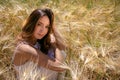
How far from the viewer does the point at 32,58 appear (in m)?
2.08

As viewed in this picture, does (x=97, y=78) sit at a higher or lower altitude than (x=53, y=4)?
lower

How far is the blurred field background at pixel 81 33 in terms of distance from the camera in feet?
6.86

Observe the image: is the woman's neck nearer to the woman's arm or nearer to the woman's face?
the woman's face

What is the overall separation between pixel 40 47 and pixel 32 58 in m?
0.27

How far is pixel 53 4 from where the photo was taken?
3271mm

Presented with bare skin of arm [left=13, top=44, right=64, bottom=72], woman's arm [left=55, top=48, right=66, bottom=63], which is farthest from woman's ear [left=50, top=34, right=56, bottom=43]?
bare skin of arm [left=13, top=44, right=64, bottom=72]

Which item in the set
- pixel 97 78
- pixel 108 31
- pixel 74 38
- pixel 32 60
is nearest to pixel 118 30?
pixel 108 31

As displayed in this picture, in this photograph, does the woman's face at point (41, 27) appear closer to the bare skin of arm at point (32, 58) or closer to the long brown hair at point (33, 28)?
the long brown hair at point (33, 28)

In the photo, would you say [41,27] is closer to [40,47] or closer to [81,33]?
[40,47]

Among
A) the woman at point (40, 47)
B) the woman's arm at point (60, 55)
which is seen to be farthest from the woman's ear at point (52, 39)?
the woman's arm at point (60, 55)

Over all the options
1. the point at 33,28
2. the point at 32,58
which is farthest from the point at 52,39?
the point at 32,58

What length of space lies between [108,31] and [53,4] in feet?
2.32

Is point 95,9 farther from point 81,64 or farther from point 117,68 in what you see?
point 81,64

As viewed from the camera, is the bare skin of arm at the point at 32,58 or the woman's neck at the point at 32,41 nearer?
the bare skin of arm at the point at 32,58
